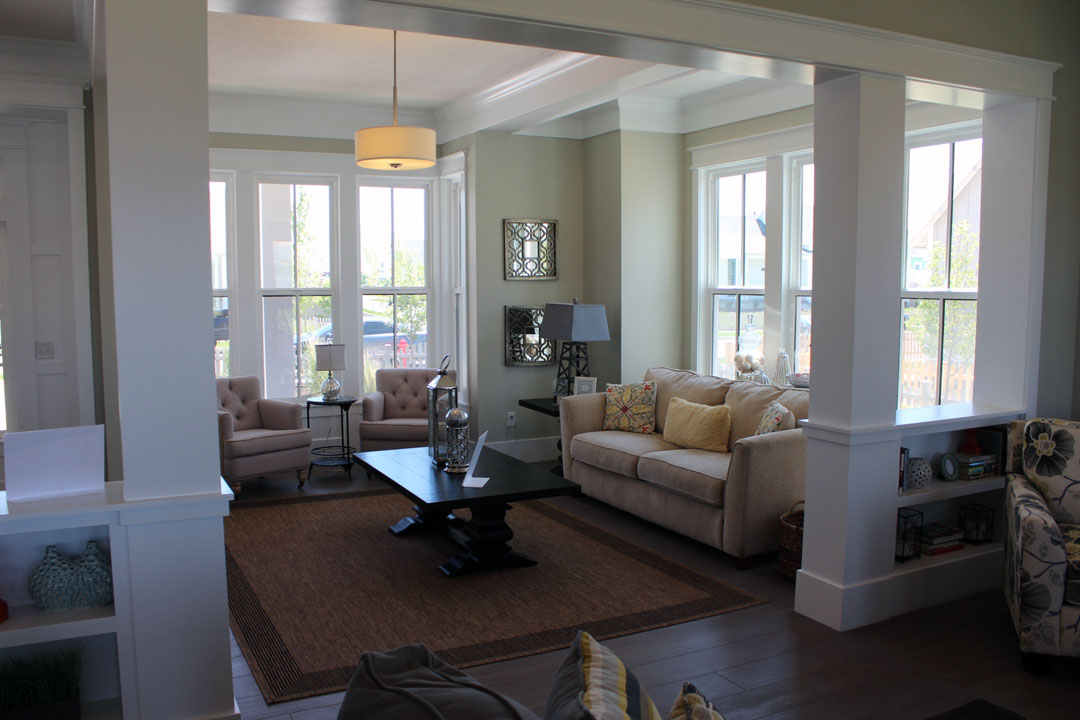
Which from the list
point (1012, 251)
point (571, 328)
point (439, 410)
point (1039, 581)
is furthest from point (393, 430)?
point (1039, 581)

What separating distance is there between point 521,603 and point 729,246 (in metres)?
3.59

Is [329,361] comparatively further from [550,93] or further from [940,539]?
[940,539]

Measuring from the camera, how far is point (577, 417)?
591cm

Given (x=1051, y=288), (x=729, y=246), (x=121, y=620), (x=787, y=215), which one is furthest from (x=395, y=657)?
(x=729, y=246)

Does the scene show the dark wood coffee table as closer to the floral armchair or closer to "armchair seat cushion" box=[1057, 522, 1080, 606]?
the floral armchair

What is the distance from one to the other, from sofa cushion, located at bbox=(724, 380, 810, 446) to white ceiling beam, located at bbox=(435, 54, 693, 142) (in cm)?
197

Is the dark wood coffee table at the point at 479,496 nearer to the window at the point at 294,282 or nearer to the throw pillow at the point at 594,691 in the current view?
the window at the point at 294,282

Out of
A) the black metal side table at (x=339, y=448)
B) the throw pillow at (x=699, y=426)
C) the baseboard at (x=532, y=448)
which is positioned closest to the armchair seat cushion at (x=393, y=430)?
the black metal side table at (x=339, y=448)

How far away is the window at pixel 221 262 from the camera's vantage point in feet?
22.1

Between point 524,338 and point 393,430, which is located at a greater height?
point 524,338

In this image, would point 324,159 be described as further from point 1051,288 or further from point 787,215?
point 1051,288

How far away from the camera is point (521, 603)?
3.93m

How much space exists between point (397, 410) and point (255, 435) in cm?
126

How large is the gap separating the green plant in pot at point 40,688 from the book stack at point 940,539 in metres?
3.53
